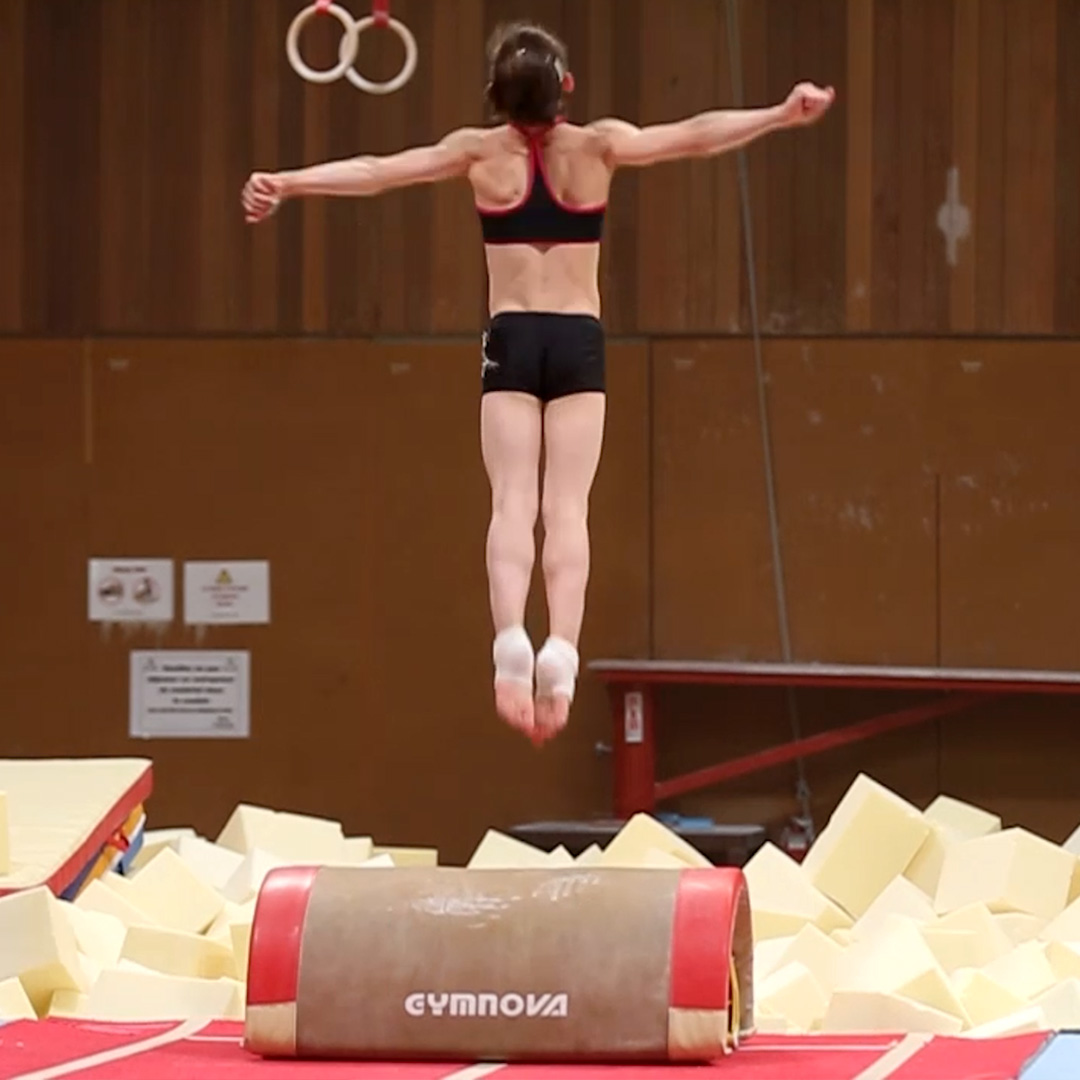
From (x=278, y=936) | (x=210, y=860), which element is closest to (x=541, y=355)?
(x=278, y=936)

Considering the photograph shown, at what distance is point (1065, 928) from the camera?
5.79 metres

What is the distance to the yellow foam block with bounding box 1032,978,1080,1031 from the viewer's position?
4.83 m

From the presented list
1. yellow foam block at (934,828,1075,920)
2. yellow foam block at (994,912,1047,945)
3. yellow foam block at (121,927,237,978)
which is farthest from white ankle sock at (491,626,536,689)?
yellow foam block at (934,828,1075,920)

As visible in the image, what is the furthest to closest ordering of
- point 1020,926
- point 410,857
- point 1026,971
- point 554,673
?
point 410,857 < point 1020,926 < point 1026,971 < point 554,673

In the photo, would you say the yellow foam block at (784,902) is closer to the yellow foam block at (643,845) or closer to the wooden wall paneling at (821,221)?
the yellow foam block at (643,845)

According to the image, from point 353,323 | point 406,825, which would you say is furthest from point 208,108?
point 406,825

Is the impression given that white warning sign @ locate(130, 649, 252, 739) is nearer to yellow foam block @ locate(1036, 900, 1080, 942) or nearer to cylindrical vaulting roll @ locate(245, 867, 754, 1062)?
yellow foam block @ locate(1036, 900, 1080, 942)

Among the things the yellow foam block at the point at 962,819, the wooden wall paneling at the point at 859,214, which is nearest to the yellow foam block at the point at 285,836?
the yellow foam block at the point at 962,819

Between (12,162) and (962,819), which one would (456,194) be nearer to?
(12,162)

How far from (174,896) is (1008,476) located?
13.7 ft

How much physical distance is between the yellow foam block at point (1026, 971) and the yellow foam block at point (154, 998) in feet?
5.97

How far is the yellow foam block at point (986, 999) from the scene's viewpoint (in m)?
4.95

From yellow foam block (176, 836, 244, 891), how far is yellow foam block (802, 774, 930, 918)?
1.86 m

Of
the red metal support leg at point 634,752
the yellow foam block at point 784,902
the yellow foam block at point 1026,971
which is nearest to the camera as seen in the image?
the yellow foam block at point 1026,971
